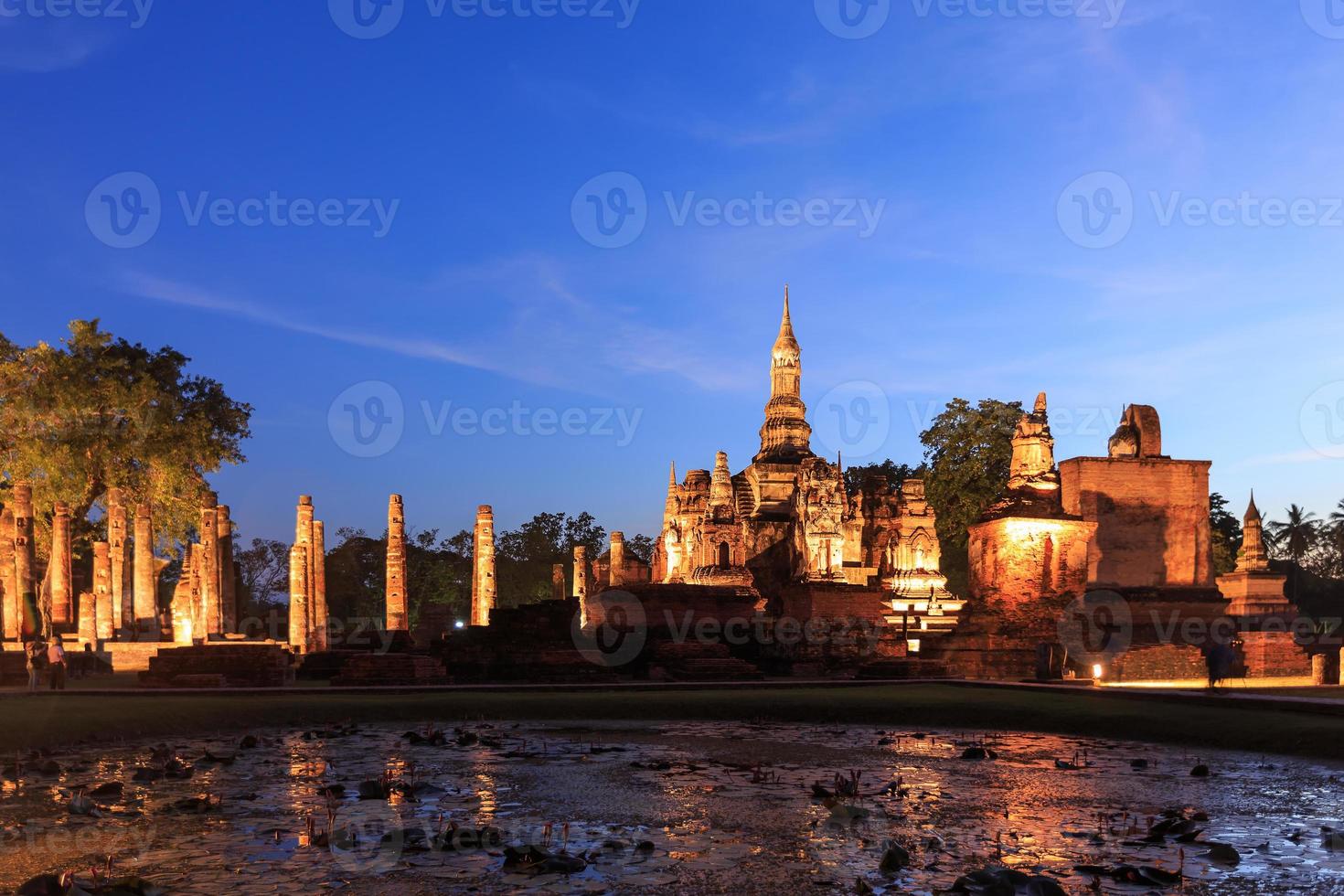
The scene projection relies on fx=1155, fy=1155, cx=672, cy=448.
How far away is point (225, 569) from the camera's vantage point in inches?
1604

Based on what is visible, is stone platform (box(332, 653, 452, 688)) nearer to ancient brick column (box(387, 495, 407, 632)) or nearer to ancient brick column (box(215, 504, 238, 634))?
ancient brick column (box(387, 495, 407, 632))

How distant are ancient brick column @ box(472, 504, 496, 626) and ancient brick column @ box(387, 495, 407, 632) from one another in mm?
2336

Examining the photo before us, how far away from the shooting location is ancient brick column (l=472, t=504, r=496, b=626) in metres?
35.1

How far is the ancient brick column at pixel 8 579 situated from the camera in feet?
116

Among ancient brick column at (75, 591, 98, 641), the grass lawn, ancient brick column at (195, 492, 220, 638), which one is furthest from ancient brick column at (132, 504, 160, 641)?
the grass lawn

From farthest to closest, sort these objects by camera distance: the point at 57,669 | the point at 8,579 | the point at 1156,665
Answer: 1. the point at 8,579
2. the point at 1156,665
3. the point at 57,669

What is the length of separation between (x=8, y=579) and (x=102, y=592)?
508 centimetres

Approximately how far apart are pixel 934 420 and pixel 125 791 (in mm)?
46009

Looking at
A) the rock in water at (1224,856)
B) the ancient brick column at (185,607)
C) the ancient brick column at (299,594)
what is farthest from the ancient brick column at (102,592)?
the rock in water at (1224,856)

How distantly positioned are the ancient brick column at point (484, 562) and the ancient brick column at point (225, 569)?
8.51 metres

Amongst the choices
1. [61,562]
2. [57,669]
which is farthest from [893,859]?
[61,562]

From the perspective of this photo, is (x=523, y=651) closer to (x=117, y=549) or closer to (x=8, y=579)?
(x=117, y=549)

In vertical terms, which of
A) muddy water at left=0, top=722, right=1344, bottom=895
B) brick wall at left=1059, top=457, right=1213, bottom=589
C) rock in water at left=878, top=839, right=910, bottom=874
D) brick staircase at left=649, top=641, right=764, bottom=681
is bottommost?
brick staircase at left=649, top=641, right=764, bottom=681

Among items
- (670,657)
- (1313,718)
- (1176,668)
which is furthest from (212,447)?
(1313,718)
